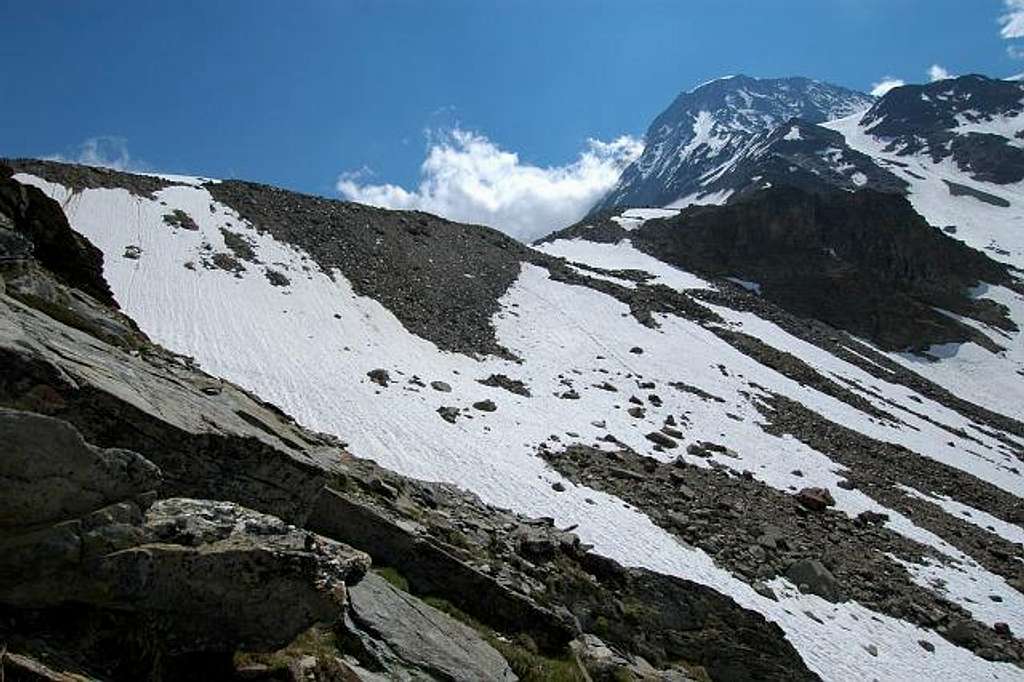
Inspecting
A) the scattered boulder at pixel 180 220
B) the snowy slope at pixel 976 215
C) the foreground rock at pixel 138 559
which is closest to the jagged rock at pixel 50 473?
the foreground rock at pixel 138 559

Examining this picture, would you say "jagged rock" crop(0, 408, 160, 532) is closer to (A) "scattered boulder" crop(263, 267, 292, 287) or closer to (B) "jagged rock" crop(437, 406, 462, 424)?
(B) "jagged rock" crop(437, 406, 462, 424)

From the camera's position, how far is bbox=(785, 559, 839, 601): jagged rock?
73.8ft

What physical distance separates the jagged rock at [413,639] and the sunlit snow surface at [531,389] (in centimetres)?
1039

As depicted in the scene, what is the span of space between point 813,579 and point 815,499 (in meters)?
7.57

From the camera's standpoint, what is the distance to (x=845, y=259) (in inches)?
3888

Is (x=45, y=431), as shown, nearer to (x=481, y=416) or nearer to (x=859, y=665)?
(x=859, y=665)

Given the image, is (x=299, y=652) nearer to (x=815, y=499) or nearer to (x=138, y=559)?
(x=138, y=559)

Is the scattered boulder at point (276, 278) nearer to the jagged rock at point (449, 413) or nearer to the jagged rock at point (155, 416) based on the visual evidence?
the jagged rock at point (449, 413)

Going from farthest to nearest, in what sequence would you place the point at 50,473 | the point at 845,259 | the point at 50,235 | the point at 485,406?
the point at 845,259 < the point at 485,406 < the point at 50,235 < the point at 50,473

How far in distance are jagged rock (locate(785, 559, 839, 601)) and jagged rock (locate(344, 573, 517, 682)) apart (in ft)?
52.9

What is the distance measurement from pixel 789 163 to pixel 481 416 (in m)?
175

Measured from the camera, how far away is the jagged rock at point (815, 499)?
2945 cm

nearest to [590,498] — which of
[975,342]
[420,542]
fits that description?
[420,542]

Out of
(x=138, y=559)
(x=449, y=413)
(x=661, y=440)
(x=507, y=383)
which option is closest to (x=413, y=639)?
(x=138, y=559)
